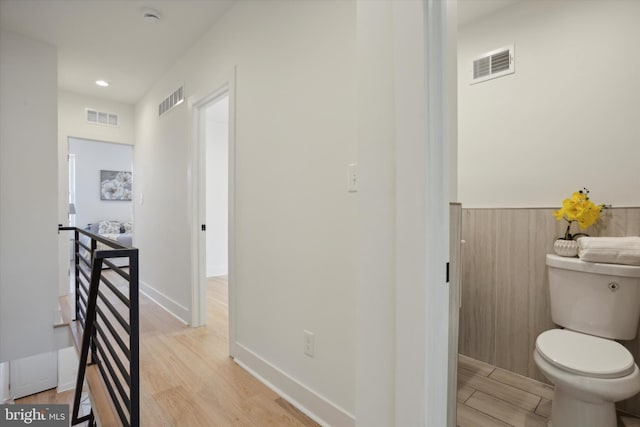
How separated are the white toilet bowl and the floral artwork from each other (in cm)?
858

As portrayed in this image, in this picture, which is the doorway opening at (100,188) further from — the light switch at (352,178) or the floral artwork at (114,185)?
the light switch at (352,178)

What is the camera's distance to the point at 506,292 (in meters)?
2.20

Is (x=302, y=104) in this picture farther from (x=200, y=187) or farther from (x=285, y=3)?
(x=200, y=187)

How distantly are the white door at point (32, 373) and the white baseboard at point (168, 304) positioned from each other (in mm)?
1026

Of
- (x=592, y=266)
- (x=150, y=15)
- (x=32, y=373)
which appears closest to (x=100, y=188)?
(x=32, y=373)

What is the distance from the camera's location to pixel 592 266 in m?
1.72

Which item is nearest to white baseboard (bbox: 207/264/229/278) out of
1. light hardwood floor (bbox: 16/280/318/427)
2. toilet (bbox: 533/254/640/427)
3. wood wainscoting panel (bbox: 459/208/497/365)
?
light hardwood floor (bbox: 16/280/318/427)

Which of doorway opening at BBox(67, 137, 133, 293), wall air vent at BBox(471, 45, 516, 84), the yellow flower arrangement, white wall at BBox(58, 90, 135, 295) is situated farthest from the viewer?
doorway opening at BBox(67, 137, 133, 293)

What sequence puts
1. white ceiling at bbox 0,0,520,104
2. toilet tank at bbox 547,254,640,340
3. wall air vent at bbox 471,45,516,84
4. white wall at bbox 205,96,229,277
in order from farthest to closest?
Result: white wall at bbox 205,96,229,277 < white ceiling at bbox 0,0,520,104 < wall air vent at bbox 471,45,516,84 < toilet tank at bbox 547,254,640,340

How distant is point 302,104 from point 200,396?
1.79m

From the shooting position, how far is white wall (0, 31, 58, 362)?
2857 mm

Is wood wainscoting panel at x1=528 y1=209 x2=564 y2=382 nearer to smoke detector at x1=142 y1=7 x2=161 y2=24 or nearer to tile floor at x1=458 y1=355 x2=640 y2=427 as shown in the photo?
tile floor at x1=458 y1=355 x2=640 y2=427

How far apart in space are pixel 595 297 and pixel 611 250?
0.88 feet

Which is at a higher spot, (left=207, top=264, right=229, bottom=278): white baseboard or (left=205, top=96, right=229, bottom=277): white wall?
(left=205, top=96, right=229, bottom=277): white wall
